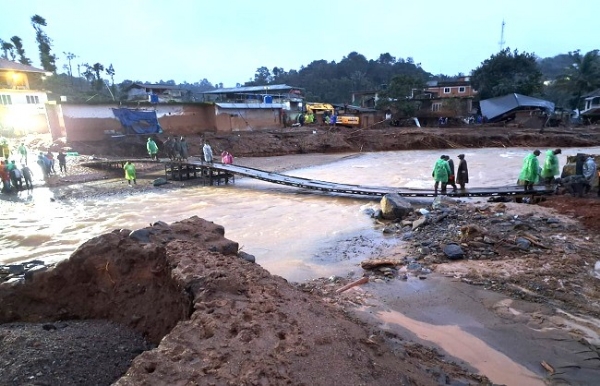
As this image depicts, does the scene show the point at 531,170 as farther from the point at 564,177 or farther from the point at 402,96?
the point at 402,96

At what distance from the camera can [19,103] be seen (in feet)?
102

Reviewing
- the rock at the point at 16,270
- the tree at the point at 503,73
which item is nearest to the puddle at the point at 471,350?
the rock at the point at 16,270

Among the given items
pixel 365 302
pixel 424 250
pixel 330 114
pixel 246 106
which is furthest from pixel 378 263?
pixel 330 114

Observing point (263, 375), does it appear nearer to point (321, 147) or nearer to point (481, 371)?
point (481, 371)

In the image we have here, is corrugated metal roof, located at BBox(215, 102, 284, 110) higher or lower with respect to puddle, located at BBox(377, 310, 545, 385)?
higher

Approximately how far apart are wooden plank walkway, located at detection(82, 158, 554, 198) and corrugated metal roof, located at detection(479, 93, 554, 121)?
2801cm

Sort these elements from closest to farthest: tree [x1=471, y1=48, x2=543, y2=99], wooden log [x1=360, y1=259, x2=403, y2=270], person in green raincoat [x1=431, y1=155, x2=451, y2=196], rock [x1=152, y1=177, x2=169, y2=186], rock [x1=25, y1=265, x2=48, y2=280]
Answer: rock [x1=25, y1=265, x2=48, y2=280], wooden log [x1=360, y1=259, x2=403, y2=270], person in green raincoat [x1=431, y1=155, x2=451, y2=196], rock [x1=152, y1=177, x2=169, y2=186], tree [x1=471, y1=48, x2=543, y2=99]

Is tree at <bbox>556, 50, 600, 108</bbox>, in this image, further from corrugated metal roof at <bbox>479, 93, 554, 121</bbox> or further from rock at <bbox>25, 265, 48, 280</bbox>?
rock at <bbox>25, 265, 48, 280</bbox>

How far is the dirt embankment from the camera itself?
2.56 m

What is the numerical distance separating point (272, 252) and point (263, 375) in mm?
6151

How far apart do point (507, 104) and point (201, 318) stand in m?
40.7

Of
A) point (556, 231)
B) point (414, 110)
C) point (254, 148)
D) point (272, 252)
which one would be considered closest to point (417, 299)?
point (272, 252)

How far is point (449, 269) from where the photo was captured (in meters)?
6.62

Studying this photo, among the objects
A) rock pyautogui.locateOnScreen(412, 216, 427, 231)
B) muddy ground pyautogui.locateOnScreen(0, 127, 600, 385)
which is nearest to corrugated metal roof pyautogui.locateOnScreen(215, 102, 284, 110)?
muddy ground pyautogui.locateOnScreen(0, 127, 600, 385)
